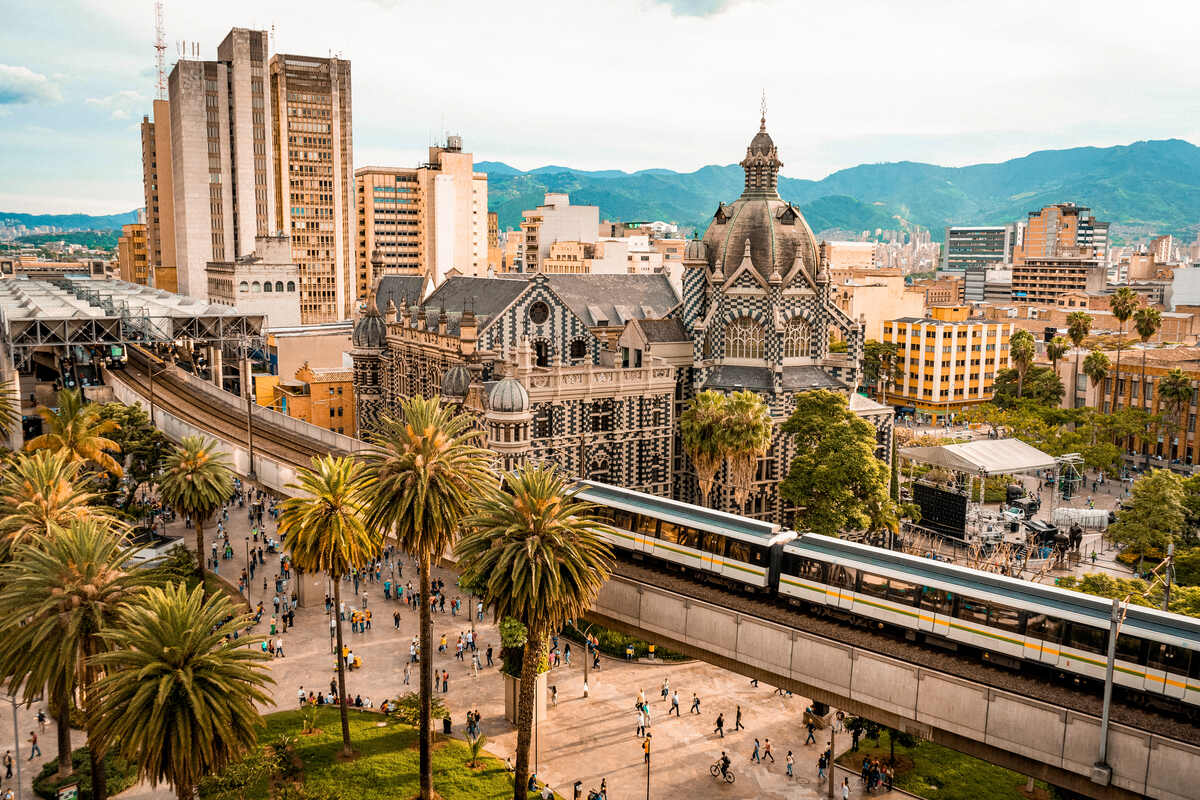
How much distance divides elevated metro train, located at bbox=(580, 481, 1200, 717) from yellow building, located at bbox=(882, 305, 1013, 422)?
340 feet

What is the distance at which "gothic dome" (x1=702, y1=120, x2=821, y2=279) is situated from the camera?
282 feet

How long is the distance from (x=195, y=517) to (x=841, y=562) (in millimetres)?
47936

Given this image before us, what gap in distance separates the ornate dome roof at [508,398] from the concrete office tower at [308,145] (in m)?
137

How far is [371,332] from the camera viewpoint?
10744 centimetres

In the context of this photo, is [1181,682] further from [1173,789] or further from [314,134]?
[314,134]

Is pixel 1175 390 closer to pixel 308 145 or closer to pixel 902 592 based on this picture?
pixel 902 592

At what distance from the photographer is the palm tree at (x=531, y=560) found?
4197cm

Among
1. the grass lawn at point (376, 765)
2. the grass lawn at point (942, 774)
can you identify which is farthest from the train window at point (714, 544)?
the grass lawn at point (376, 765)

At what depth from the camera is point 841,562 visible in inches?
1813

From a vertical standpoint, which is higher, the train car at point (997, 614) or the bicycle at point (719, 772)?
the train car at point (997, 614)

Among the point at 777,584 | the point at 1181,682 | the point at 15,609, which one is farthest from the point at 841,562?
the point at 15,609

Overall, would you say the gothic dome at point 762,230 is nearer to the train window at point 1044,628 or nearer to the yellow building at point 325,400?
the train window at point 1044,628

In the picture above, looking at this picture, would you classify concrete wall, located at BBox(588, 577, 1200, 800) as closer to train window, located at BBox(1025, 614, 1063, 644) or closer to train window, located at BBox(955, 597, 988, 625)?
train window, located at BBox(1025, 614, 1063, 644)

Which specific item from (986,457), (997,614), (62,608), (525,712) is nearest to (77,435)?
(62,608)
